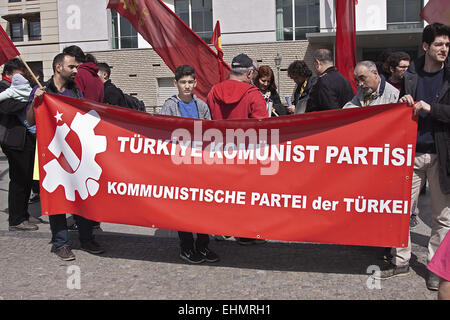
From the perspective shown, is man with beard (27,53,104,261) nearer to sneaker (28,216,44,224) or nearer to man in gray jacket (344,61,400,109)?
sneaker (28,216,44,224)

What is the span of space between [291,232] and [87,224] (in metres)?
2.13

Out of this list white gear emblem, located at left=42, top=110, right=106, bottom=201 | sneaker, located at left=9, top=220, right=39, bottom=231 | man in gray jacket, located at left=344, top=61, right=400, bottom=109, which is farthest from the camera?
sneaker, located at left=9, top=220, right=39, bottom=231

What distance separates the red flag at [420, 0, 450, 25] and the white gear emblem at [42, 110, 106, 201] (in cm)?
362

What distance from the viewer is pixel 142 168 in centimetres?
439

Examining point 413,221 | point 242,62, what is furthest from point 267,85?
point 413,221

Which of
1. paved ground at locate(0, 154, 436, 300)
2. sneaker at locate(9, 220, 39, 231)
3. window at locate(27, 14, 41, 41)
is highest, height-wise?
window at locate(27, 14, 41, 41)

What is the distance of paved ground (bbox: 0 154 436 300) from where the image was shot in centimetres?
385

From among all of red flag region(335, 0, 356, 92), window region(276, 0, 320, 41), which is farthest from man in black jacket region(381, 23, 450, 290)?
window region(276, 0, 320, 41)

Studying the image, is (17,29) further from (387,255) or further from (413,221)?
(387,255)

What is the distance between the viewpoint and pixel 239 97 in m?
4.51

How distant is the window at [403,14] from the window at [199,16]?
8.66 metres

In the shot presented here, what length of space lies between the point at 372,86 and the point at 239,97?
1.18 m
